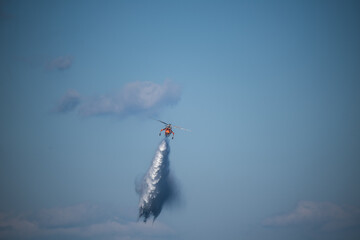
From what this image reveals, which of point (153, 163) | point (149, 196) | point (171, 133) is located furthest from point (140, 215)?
point (171, 133)

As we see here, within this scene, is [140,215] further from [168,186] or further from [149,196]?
[168,186]

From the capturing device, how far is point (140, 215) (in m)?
133

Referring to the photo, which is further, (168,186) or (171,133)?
(168,186)

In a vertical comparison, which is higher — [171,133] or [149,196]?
[171,133]

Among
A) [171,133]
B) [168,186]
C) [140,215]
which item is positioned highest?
[171,133]

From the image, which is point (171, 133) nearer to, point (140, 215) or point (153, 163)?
point (153, 163)

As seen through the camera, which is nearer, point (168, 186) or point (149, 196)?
point (149, 196)

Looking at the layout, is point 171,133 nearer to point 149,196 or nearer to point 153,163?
point 153,163

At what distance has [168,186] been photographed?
146875 mm

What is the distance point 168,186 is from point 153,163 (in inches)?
487

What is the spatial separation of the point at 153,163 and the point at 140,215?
17136mm

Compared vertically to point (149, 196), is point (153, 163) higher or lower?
higher

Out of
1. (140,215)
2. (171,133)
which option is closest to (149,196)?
(140,215)

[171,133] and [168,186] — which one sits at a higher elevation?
[171,133]
